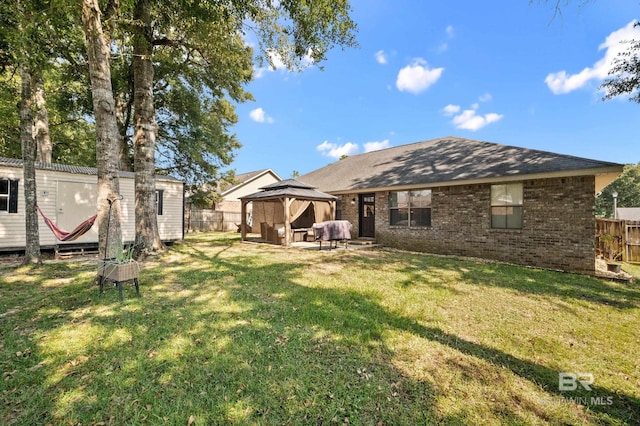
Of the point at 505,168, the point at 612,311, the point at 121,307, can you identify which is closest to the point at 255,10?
the point at 121,307

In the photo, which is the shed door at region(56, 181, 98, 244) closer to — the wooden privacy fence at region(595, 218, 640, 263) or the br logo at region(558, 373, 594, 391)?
the br logo at region(558, 373, 594, 391)

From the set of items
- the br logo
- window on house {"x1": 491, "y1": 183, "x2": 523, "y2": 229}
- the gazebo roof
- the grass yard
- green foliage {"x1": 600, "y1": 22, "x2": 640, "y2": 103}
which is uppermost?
green foliage {"x1": 600, "y1": 22, "x2": 640, "y2": 103}

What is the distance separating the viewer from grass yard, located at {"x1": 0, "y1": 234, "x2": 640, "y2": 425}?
2.10 metres

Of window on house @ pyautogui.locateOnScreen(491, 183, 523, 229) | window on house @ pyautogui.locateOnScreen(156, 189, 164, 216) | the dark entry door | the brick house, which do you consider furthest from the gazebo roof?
window on house @ pyautogui.locateOnScreen(491, 183, 523, 229)

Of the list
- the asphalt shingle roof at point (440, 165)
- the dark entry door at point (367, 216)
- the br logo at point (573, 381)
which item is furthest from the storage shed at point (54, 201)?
the br logo at point (573, 381)

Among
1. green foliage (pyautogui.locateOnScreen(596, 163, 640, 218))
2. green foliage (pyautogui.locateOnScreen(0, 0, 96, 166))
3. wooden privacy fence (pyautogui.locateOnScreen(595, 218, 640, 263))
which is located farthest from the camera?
green foliage (pyautogui.locateOnScreen(596, 163, 640, 218))

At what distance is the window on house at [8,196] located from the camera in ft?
26.9

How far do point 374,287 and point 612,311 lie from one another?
11.9ft

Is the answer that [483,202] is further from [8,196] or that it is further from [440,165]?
[8,196]

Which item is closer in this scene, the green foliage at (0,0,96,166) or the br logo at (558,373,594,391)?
the br logo at (558,373,594,391)

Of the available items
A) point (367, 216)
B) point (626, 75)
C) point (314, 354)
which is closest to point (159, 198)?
point (367, 216)

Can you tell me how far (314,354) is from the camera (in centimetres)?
286

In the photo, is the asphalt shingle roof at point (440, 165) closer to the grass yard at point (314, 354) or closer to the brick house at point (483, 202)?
the brick house at point (483, 202)

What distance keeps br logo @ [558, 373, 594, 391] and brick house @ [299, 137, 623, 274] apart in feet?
20.3
